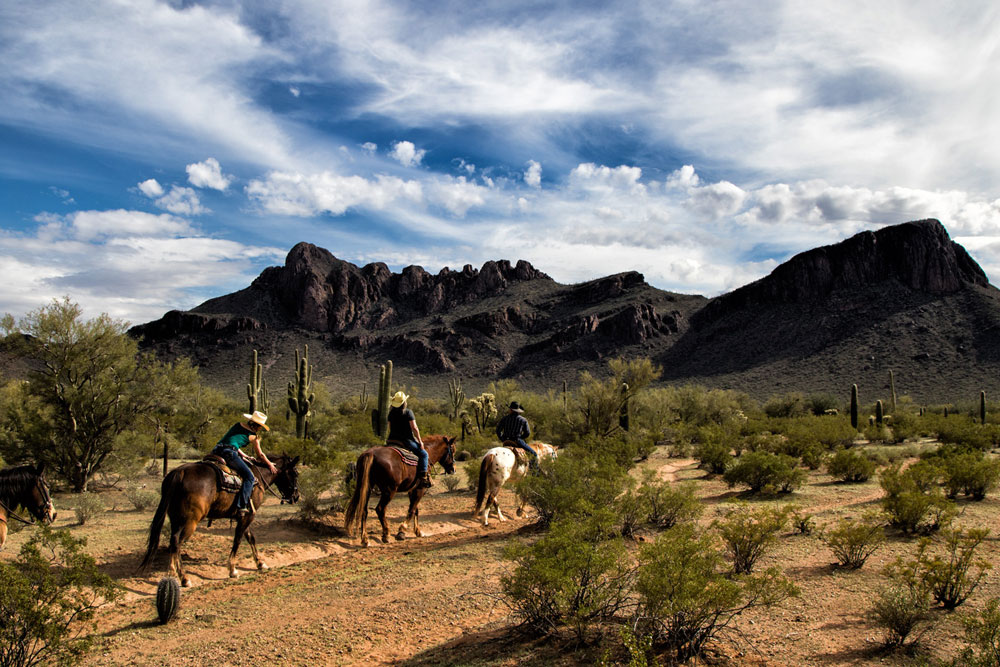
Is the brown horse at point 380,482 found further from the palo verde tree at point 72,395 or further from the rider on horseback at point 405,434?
the palo verde tree at point 72,395

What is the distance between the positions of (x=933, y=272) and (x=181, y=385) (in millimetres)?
73665

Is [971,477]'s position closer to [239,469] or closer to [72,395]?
[239,469]

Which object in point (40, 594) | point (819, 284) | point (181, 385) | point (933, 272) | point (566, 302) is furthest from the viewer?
point (566, 302)

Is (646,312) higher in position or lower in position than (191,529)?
higher

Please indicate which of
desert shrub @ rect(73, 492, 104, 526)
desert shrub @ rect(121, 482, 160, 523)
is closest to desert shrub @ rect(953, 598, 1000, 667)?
desert shrub @ rect(73, 492, 104, 526)

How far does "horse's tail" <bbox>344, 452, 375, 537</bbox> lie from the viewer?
9875 mm

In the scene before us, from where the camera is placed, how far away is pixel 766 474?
1321 centimetres

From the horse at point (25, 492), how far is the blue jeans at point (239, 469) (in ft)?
7.09

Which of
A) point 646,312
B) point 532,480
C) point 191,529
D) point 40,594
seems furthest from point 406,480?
point 646,312

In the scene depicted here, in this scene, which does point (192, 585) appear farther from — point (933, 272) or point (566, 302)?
point (566, 302)

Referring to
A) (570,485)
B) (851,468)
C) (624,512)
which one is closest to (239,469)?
(570,485)

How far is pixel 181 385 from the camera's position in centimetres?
1772

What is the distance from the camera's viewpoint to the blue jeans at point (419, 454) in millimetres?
10727

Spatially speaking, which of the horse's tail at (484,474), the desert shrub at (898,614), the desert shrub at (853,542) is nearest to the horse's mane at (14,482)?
the horse's tail at (484,474)
